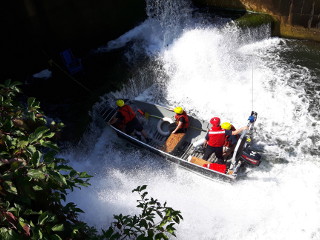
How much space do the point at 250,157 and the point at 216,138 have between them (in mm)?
1181

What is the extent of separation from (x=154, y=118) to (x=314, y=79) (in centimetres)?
673

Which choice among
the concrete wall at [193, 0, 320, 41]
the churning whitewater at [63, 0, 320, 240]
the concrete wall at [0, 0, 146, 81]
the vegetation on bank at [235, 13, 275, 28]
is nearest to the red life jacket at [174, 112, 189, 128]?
the churning whitewater at [63, 0, 320, 240]

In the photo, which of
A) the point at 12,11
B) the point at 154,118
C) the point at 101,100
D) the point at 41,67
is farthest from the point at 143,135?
the point at 12,11

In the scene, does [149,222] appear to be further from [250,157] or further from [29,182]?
[250,157]

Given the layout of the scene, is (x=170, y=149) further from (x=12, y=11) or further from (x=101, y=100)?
(x=12, y=11)

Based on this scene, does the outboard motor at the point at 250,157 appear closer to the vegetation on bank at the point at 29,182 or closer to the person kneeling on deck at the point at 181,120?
the person kneeling on deck at the point at 181,120

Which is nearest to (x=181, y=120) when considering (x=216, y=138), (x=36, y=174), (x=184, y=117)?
(x=184, y=117)

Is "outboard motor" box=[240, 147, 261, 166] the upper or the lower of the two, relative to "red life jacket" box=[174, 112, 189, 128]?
lower

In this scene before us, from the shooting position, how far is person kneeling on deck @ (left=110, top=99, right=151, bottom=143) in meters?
10.2

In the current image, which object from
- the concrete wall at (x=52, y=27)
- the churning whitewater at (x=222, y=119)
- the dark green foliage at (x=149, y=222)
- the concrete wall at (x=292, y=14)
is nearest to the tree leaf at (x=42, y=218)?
the dark green foliage at (x=149, y=222)

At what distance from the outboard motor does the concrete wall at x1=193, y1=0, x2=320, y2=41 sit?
7656mm

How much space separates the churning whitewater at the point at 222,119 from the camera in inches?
354

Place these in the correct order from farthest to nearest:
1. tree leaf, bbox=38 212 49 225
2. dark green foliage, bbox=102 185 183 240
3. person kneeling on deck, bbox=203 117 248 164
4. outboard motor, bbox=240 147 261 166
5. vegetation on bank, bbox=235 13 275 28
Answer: vegetation on bank, bbox=235 13 275 28
outboard motor, bbox=240 147 261 166
person kneeling on deck, bbox=203 117 248 164
dark green foliage, bbox=102 185 183 240
tree leaf, bbox=38 212 49 225

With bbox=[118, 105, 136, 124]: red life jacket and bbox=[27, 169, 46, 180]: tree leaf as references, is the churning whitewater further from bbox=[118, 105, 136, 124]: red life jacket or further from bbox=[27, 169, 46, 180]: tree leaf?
bbox=[27, 169, 46, 180]: tree leaf
